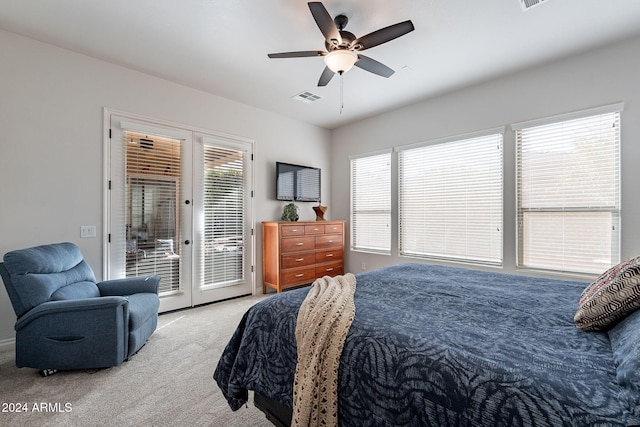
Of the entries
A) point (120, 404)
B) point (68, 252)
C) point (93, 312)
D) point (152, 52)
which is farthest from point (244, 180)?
point (120, 404)

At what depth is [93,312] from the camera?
2238 millimetres

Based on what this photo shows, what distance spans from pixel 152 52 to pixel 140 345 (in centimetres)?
289

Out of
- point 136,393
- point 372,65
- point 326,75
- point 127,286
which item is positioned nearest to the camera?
point 136,393

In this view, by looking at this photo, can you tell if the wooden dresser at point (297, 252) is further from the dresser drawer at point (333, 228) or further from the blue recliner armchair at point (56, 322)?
the blue recliner armchair at point (56, 322)

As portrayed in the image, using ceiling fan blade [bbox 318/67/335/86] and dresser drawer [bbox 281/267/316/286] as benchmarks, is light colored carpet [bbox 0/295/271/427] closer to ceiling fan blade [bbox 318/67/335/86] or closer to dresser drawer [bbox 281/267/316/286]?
dresser drawer [bbox 281/267/316/286]

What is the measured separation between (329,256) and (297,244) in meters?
0.76

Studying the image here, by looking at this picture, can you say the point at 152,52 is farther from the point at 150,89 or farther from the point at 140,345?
the point at 140,345

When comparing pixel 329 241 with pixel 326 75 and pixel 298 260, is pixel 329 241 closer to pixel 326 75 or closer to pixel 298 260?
pixel 298 260

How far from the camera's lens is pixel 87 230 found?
3.14m

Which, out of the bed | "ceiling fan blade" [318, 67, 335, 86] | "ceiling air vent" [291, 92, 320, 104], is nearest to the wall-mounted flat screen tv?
"ceiling air vent" [291, 92, 320, 104]

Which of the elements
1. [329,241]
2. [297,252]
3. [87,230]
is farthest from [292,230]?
[87,230]

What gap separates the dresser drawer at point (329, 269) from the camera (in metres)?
4.87

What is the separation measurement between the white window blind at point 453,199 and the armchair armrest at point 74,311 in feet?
12.6

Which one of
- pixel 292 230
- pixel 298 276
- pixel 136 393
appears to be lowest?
pixel 136 393
